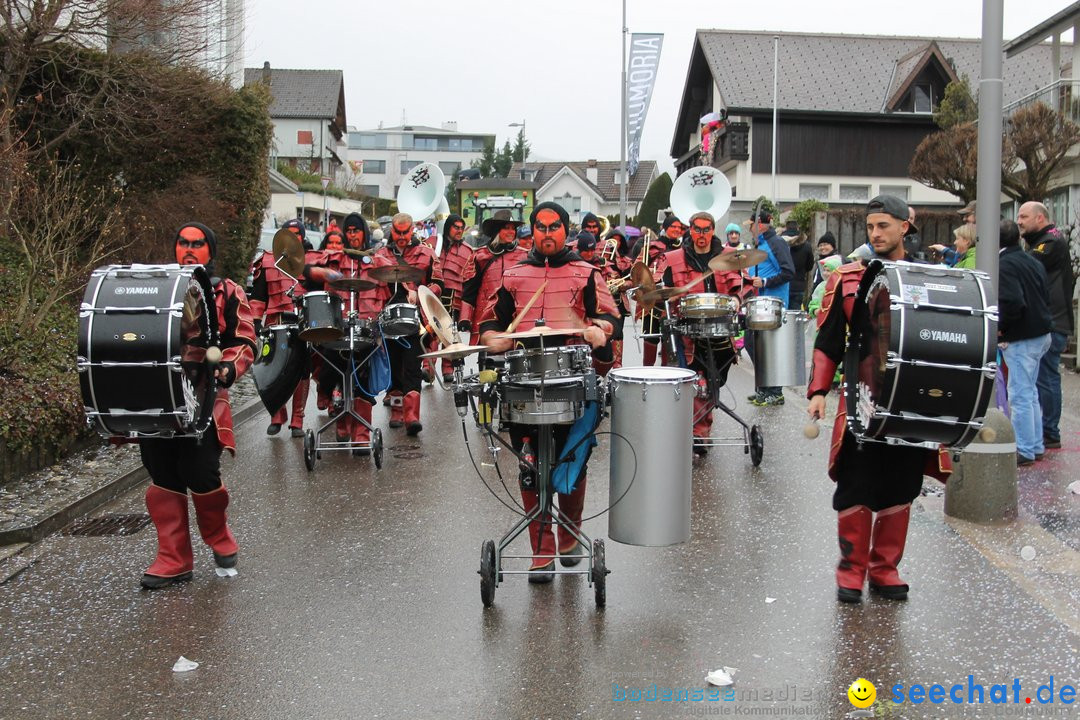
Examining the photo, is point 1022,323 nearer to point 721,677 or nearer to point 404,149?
point 721,677

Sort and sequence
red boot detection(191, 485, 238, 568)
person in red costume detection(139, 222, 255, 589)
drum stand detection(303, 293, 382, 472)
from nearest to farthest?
person in red costume detection(139, 222, 255, 589) → red boot detection(191, 485, 238, 568) → drum stand detection(303, 293, 382, 472)

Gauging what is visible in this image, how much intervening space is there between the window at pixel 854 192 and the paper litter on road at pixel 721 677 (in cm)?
3816

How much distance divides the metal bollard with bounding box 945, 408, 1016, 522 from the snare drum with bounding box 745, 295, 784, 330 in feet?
7.61

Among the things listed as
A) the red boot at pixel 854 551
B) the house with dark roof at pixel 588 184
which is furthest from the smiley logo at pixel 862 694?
the house with dark roof at pixel 588 184

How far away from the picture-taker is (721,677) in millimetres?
4621

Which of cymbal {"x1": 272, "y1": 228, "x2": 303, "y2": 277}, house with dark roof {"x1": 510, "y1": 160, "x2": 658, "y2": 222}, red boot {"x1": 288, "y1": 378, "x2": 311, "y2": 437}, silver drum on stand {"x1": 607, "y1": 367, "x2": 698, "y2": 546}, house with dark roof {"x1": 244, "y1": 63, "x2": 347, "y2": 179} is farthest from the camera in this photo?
house with dark roof {"x1": 510, "y1": 160, "x2": 658, "y2": 222}

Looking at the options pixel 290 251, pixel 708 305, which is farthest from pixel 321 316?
pixel 708 305

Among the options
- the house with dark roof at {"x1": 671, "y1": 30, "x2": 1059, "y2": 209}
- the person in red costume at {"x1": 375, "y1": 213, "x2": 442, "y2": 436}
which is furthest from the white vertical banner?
the person in red costume at {"x1": 375, "y1": 213, "x2": 442, "y2": 436}

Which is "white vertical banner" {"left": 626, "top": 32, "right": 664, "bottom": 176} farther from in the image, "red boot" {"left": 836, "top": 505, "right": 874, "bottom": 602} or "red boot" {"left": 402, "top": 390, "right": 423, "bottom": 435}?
"red boot" {"left": 836, "top": 505, "right": 874, "bottom": 602}

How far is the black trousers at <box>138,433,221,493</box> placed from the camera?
5906 mm

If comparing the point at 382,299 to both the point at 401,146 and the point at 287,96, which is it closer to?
the point at 287,96

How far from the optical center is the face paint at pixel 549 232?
19.1 ft

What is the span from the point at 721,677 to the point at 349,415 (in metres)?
5.56

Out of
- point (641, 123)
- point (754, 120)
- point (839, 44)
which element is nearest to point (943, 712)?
point (641, 123)
